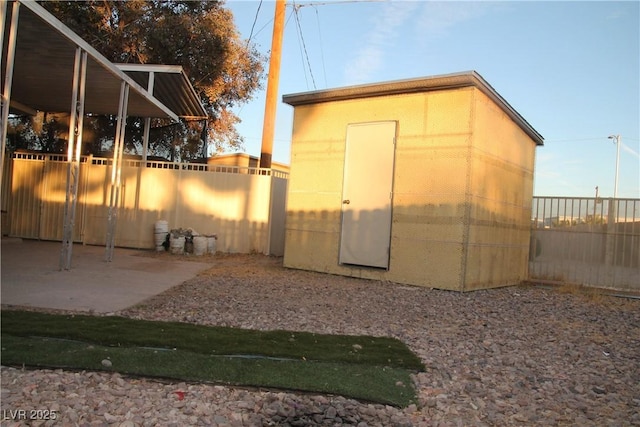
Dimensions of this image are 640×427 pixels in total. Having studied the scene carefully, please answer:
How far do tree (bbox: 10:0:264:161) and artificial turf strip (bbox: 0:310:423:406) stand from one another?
42.4 feet

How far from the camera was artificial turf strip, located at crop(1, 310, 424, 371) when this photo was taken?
482 centimetres

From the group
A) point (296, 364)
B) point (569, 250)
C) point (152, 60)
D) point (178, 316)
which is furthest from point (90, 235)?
point (569, 250)

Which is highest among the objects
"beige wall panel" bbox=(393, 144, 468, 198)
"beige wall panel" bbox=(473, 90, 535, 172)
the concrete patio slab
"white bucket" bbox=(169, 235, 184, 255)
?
"beige wall panel" bbox=(473, 90, 535, 172)

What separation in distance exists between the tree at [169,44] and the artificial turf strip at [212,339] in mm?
12852

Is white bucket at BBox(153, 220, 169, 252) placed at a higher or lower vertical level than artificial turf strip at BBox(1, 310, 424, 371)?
higher

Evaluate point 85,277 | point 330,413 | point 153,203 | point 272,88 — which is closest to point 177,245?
point 153,203

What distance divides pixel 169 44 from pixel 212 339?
13.7m

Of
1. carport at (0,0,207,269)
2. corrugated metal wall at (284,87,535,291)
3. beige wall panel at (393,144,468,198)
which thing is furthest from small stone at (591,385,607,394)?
carport at (0,0,207,269)

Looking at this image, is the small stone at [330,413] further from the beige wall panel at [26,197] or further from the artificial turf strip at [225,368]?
the beige wall panel at [26,197]

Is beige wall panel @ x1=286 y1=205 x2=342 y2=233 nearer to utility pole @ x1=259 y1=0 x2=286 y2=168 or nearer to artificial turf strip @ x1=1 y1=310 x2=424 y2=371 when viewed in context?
utility pole @ x1=259 y1=0 x2=286 y2=168

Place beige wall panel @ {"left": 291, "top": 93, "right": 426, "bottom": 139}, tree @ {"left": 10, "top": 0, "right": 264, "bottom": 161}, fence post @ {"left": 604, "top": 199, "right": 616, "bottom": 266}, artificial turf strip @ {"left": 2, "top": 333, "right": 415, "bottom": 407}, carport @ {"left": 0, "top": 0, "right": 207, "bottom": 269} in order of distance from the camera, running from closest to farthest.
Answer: artificial turf strip @ {"left": 2, "top": 333, "right": 415, "bottom": 407} < carport @ {"left": 0, "top": 0, "right": 207, "bottom": 269} < beige wall panel @ {"left": 291, "top": 93, "right": 426, "bottom": 139} < fence post @ {"left": 604, "top": 199, "right": 616, "bottom": 266} < tree @ {"left": 10, "top": 0, "right": 264, "bottom": 161}

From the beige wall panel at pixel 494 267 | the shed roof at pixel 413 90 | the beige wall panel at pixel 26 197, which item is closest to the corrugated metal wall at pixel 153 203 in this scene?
the beige wall panel at pixel 26 197

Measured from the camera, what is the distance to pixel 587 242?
11.1 meters

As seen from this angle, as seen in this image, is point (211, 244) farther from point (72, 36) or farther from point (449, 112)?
point (449, 112)
